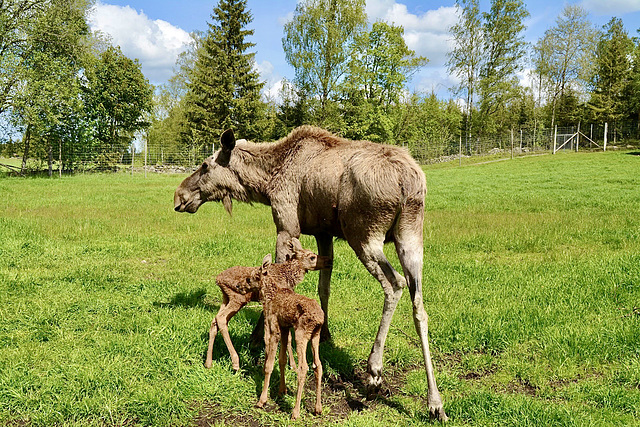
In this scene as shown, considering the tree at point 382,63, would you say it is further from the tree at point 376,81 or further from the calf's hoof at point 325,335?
the calf's hoof at point 325,335

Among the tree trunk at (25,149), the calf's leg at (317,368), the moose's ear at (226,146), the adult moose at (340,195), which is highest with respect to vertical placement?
the tree trunk at (25,149)

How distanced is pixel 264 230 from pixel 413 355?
772cm

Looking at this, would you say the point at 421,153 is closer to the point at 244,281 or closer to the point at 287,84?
the point at 287,84

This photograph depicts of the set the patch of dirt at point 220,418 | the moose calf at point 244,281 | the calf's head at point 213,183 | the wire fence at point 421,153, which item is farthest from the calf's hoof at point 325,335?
the wire fence at point 421,153

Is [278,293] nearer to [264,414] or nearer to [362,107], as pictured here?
[264,414]

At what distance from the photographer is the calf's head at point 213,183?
18.4 feet

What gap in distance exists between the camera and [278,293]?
402 centimetres

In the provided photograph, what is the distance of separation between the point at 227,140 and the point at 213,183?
59cm

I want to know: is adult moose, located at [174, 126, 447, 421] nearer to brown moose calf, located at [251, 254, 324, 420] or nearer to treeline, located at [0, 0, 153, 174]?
brown moose calf, located at [251, 254, 324, 420]

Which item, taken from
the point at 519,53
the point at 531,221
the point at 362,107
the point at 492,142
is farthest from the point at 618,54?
the point at 531,221

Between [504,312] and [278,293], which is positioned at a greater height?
[278,293]

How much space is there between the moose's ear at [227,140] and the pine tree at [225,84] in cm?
3922

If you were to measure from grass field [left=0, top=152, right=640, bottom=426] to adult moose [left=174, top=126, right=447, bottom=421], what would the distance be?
79 cm

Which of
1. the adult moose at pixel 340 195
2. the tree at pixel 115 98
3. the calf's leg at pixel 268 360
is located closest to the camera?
the calf's leg at pixel 268 360
